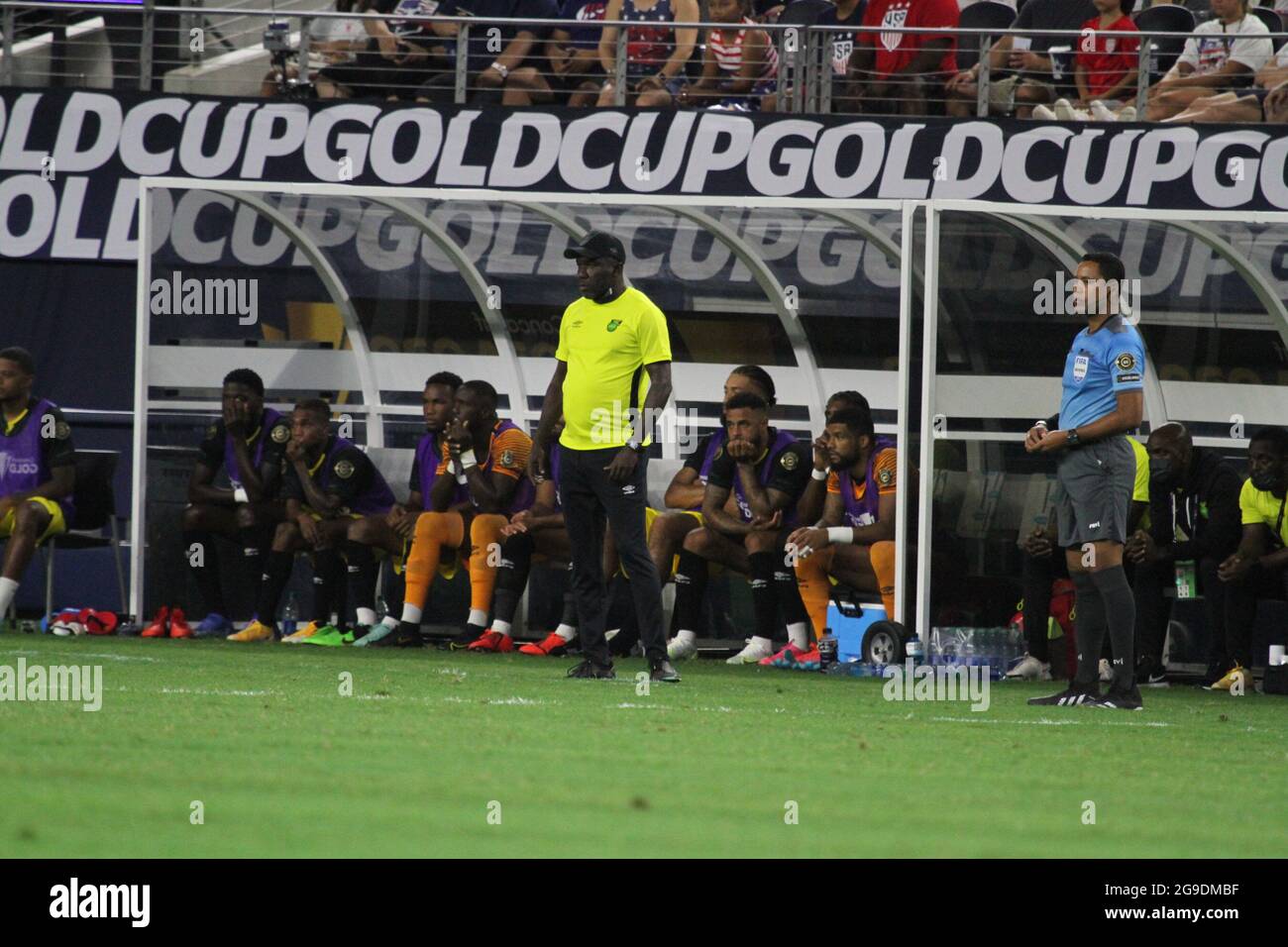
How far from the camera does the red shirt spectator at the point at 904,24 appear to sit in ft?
47.9

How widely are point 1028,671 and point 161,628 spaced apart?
5208 mm

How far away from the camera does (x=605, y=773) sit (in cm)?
577

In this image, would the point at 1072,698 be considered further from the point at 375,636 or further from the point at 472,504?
the point at 375,636

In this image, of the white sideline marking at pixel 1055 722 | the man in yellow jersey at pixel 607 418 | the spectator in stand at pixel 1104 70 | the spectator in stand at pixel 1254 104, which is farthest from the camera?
the spectator in stand at pixel 1104 70

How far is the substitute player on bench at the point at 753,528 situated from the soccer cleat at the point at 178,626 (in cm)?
301

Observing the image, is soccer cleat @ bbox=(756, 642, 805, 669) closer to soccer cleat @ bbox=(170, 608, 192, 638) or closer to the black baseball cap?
the black baseball cap

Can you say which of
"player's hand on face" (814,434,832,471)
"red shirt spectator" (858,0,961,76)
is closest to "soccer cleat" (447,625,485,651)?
"player's hand on face" (814,434,832,471)

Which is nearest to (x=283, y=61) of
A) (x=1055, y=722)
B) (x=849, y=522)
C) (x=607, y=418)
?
(x=849, y=522)

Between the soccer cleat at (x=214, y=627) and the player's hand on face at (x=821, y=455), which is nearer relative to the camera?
the player's hand on face at (x=821, y=455)

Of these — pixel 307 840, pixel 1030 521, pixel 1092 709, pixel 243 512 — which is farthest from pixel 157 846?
pixel 243 512

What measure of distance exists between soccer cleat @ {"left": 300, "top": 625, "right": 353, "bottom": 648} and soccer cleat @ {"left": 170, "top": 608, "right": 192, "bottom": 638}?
2.60 ft

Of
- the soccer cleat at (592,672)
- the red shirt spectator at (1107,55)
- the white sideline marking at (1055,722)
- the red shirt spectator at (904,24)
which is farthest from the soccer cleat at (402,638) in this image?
the red shirt spectator at (1107,55)

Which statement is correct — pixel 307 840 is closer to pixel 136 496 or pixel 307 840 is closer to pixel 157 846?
pixel 157 846

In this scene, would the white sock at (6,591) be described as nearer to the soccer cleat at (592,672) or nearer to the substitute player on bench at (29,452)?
the substitute player on bench at (29,452)
